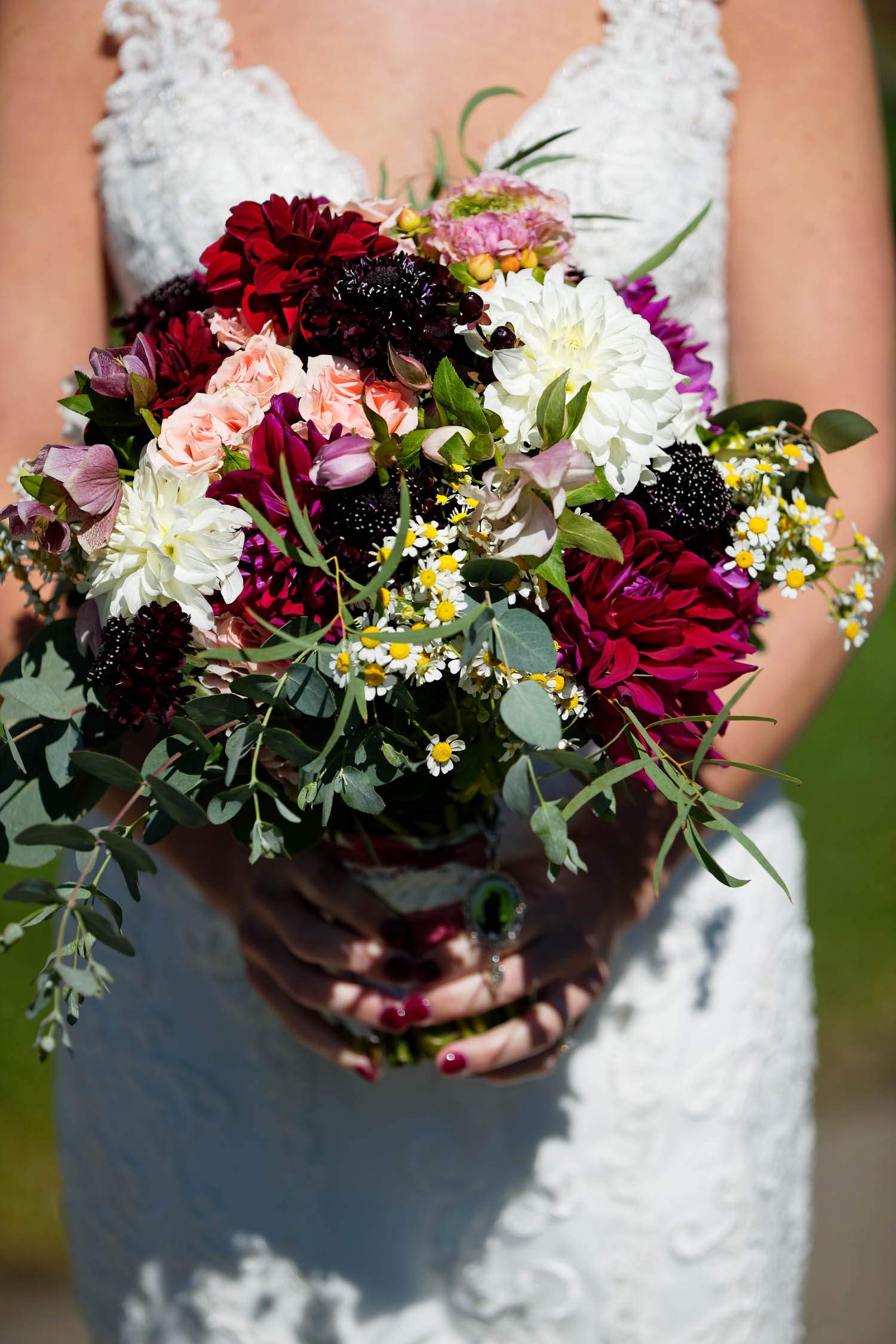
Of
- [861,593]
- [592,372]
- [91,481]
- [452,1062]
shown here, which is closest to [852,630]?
[861,593]

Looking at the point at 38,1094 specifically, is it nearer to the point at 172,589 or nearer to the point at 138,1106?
the point at 138,1106

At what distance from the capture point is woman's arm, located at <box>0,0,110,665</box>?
5.04 ft

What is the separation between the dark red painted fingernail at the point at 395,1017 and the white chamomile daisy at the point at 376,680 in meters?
0.54

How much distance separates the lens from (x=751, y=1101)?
168cm

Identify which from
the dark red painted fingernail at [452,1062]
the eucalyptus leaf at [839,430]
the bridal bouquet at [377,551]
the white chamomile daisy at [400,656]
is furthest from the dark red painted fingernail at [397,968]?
the eucalyptus leaf at [839,430]

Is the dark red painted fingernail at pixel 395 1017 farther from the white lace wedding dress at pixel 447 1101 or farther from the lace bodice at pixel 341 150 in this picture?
the lace bodice at pixel 341 150

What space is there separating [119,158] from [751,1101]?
1610 millimetres

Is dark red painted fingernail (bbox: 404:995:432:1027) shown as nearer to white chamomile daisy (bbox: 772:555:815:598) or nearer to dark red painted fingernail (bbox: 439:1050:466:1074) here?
dark red painted fingernail (bbox: 439:1050:466:1074)

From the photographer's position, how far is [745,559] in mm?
1047

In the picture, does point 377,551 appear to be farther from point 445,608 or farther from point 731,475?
point 731,475

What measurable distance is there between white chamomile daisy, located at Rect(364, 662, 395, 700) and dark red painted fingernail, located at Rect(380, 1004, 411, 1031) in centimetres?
54

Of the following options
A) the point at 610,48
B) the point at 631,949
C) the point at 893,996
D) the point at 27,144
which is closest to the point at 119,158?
the point at 27,144

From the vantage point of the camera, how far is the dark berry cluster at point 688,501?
3.37 ft

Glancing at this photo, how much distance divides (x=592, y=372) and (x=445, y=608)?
245 mm
